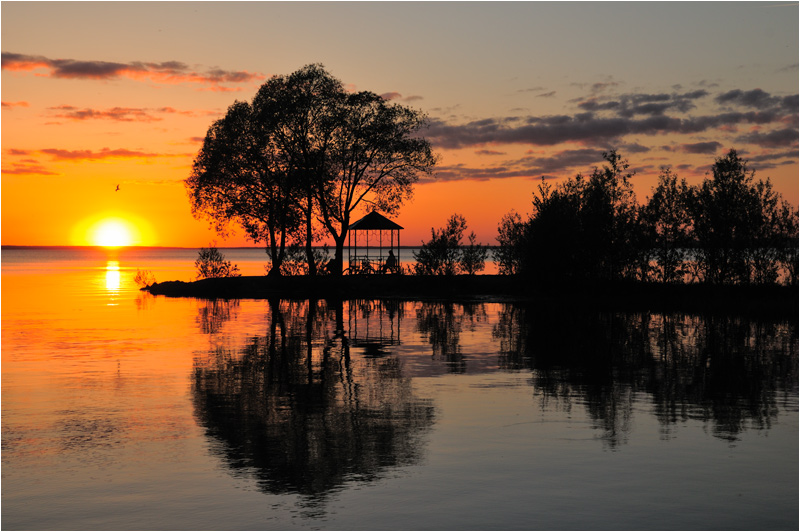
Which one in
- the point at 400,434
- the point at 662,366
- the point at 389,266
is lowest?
the point at 400,434

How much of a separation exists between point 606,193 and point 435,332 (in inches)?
1136

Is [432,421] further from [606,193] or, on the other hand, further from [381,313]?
[606,193]

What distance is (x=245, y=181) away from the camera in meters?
62.9

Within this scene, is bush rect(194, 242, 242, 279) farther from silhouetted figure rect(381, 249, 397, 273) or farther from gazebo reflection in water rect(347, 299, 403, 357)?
gazebo reflection in water rect(347, 299, 403, 357)

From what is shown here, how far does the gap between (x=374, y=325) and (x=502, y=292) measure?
22.5 meters

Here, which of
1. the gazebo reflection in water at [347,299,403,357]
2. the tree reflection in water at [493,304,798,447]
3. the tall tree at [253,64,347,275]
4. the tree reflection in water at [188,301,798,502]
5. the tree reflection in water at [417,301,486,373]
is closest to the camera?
the tree reflection in water at [188,301,798,502]

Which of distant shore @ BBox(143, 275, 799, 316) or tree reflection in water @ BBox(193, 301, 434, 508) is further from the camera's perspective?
distant shore @ BBox(143, 275, 799, 316)

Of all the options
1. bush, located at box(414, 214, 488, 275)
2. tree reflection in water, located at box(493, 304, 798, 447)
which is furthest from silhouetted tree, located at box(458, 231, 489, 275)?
tree reflection in water, located at box(493, 304, 798, 447)

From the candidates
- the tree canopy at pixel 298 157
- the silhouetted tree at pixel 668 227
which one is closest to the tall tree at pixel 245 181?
the tree canopy at pixel 298 157

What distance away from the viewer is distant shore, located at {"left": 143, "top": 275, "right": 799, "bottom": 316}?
147ft

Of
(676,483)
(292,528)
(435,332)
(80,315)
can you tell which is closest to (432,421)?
(676,483)

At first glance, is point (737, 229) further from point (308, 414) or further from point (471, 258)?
point (308, 414)

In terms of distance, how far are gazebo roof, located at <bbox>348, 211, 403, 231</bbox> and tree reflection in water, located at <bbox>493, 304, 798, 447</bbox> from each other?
31.1 metres

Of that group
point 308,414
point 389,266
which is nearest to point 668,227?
point 389,266
